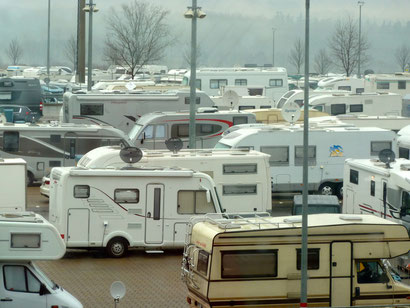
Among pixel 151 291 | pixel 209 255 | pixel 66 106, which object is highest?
pixel 66 106

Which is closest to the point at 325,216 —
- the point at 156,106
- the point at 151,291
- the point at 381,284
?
the point at 381,284

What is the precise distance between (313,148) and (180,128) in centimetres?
652

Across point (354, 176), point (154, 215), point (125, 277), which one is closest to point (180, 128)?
point (354, 176)

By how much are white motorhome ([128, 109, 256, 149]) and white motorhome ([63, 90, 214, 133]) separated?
4.23m

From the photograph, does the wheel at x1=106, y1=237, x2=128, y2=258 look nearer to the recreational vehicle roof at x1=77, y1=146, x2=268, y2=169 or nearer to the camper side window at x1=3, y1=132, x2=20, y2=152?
the recreational vehicle roof at x1=77, y1=146, x2=268, y2=169

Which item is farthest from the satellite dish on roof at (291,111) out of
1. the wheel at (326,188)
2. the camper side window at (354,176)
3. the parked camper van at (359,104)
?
the parked camper van at (359,104)

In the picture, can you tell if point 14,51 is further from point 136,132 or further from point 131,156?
point 131,156

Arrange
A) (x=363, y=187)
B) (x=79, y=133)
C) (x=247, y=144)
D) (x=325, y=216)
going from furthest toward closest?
(x=79, y=133) < (x=247, y=144) < (x=363, y=187) < (x=325, y=216)

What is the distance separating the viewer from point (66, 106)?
1478 inches

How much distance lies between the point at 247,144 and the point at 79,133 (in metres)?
6.32

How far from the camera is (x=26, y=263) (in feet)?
45.4

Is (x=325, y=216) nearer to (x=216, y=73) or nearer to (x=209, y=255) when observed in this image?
(x=209, y=255)

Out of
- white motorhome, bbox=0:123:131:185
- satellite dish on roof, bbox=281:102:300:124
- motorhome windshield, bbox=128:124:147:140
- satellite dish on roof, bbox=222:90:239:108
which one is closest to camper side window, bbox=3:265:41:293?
white motorhome, bbox=0:123:131:185

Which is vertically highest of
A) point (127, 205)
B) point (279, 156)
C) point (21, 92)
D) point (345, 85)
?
point (345, 85)
